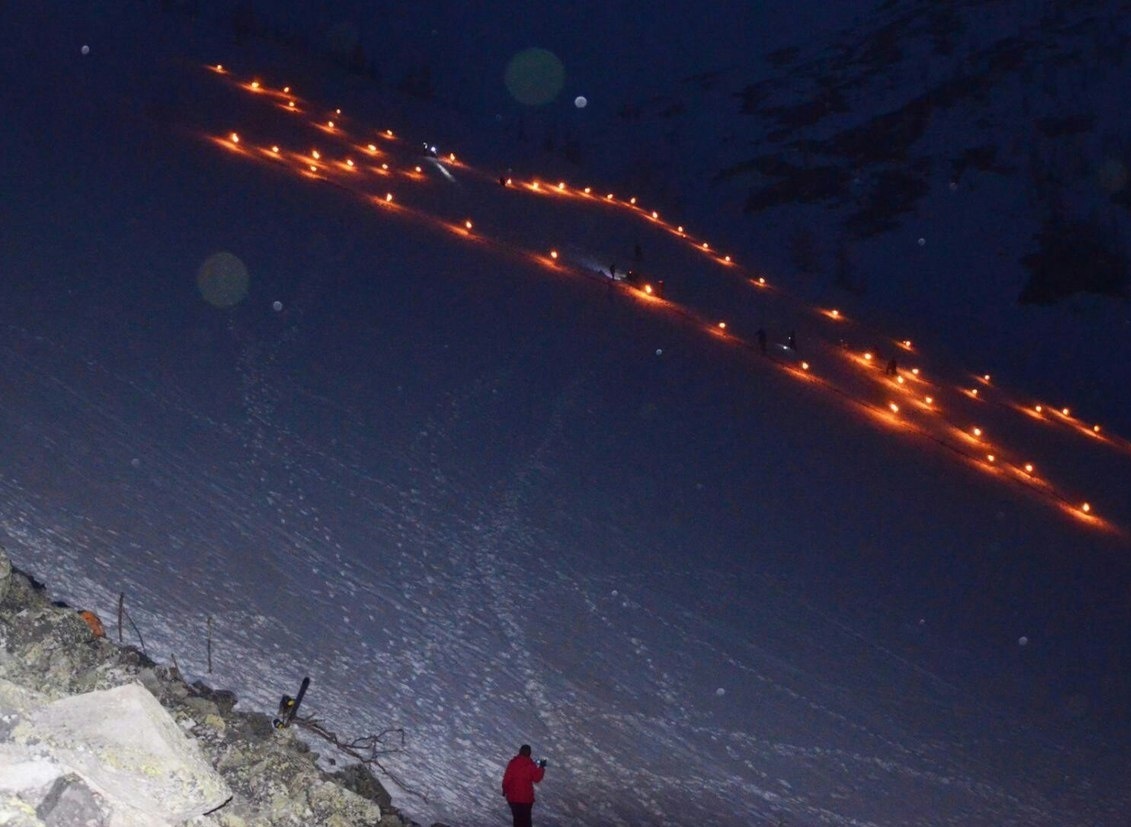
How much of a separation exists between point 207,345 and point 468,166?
34.7 m

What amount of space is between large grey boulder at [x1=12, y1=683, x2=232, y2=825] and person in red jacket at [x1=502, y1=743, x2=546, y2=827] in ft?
8.83

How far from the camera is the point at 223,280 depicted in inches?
727

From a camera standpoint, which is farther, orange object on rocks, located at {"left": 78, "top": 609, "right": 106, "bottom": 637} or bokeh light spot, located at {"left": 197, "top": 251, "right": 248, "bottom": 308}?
bokeh light spot, located at {"left": 197, "top": 251, "right": 248, "bottom": 308}

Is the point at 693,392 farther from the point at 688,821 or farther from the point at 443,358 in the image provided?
the point at 688,821

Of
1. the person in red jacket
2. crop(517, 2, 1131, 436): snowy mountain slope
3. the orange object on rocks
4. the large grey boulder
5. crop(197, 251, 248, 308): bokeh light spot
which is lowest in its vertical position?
the person in red jacket

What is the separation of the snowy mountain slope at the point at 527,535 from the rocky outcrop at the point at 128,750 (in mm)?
1208

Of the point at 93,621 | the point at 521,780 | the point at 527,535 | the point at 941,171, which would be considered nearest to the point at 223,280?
the point at 527,535

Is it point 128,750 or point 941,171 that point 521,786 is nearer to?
point 128,750

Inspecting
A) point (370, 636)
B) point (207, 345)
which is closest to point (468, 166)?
point (207, 345)

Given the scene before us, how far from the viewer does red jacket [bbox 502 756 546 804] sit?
21.2 ft

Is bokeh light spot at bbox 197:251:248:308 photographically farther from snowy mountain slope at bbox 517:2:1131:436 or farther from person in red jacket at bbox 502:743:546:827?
snowy mountain slope at bbox 517:2:1131:436

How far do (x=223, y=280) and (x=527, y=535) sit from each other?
9.05 meters

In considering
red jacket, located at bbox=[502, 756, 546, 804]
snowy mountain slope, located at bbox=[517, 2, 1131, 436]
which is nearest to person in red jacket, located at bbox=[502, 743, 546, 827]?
red jacket, located at bbox=[502, 756, 546, 804]

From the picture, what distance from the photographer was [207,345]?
48.9ft
